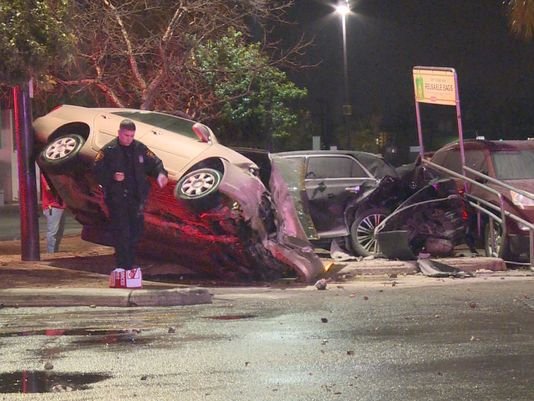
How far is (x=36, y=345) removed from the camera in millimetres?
6484

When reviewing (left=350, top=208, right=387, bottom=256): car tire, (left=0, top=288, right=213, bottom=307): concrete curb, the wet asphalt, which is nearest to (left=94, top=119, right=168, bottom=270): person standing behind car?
(left=0, top=288, right=213, bottom=307): concrete curb

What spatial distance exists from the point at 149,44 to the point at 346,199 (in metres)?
4.87

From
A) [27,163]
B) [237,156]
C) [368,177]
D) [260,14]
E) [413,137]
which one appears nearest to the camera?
[237,156]

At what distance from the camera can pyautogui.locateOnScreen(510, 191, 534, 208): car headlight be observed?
11578mm

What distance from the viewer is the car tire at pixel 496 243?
37.9 feet

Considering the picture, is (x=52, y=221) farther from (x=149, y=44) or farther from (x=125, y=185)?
(x=125, y=185)

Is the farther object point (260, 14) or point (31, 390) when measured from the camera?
point (260, 14)

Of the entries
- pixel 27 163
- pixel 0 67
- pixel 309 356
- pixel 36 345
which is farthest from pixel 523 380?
pixel 27 163

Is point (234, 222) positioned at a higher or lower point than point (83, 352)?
higher

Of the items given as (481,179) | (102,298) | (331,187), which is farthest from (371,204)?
(102,298)

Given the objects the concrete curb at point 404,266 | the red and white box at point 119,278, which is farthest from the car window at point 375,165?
the red and white box at point 119,278

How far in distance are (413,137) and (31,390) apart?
5463 centimetres

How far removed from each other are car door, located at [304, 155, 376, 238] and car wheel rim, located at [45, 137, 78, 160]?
13.9 feet

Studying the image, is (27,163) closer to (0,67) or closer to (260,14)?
(0,67)
